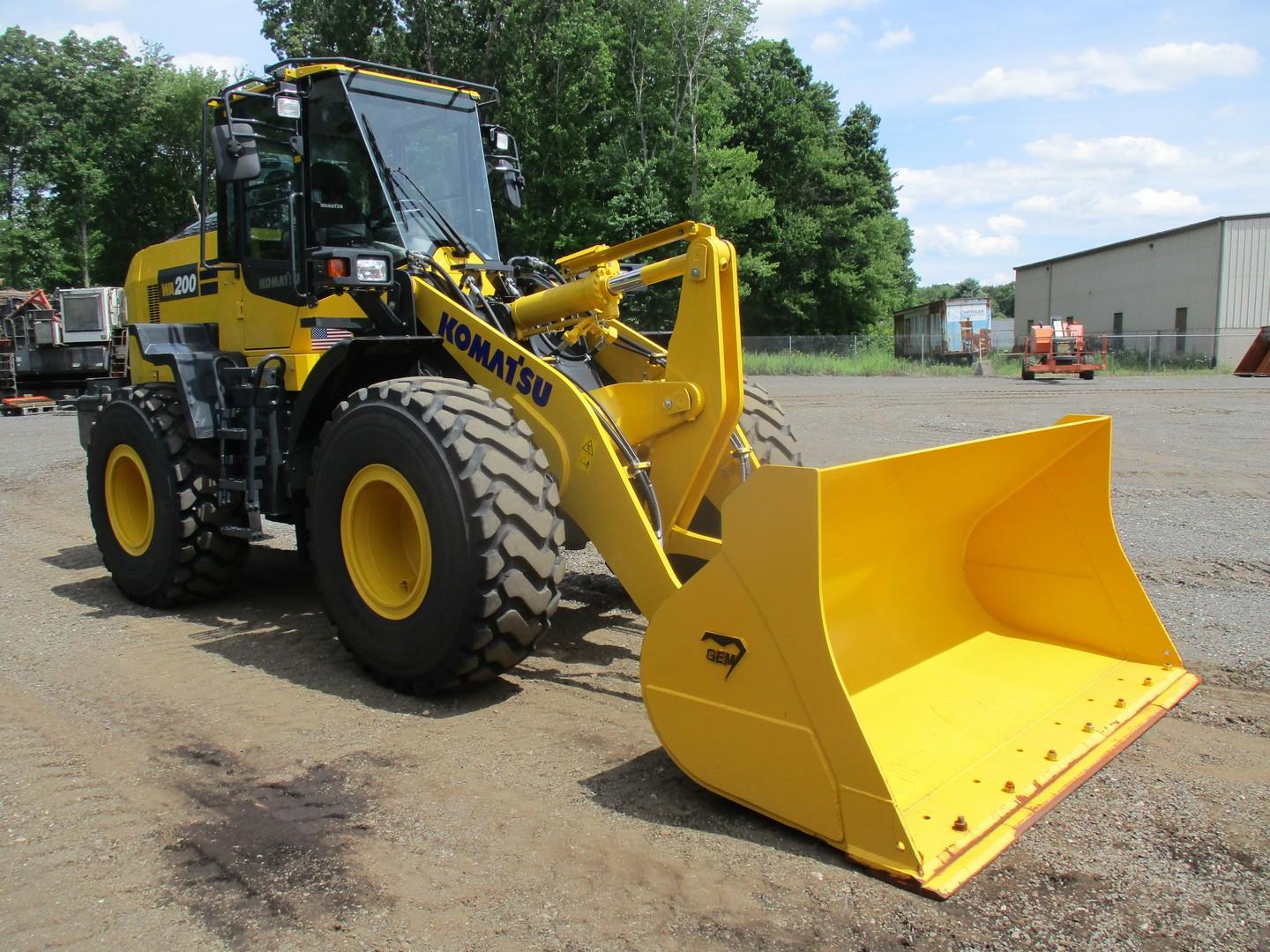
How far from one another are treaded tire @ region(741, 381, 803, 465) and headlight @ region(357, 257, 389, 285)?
1984 mm

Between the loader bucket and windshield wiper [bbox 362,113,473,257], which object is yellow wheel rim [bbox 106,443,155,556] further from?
the loader bucket

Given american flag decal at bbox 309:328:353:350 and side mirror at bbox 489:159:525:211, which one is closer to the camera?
american flag decal at bbox 309:328:353:350

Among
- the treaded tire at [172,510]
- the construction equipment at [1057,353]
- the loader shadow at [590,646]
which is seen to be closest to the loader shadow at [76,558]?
the treaded tire at [172,510]

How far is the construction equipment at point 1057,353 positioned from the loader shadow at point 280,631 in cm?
2596

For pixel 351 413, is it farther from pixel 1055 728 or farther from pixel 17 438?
pixel 17 438

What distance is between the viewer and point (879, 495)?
381 centimetres

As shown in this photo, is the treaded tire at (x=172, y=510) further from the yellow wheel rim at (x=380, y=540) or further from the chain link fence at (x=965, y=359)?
the chain link fence at (x=965, y=359)

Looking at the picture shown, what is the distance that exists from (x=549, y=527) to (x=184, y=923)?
1958 mm

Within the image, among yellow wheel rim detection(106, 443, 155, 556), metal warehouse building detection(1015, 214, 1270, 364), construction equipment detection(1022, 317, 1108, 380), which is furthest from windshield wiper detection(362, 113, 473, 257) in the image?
metal warehouse building detection(1015, 214, 1270, 364)

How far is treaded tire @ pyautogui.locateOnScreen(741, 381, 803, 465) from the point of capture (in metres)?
5.46

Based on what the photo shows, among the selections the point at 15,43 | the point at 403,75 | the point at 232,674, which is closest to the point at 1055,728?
the point at 232,674

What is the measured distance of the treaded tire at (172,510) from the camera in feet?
19.7

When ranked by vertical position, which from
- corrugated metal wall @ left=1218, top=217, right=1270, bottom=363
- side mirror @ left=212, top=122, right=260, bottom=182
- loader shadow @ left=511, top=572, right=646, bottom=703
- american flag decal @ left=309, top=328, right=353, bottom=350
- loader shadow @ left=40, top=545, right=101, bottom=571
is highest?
corrugated metal wall @ left=1218, top=217, right=1270, bottom=363

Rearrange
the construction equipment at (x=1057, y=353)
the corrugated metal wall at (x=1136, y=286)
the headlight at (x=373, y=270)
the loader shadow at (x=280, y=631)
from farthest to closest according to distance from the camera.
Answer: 1. the corrugated metal wall at (x=1136, y=286)
2. the construction equipment at (x=1057, y=353)
3. the headlight at (x=373, y=270)
4. the loader shadow at (x=280, y=631)
